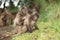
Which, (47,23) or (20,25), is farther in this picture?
(47,23)

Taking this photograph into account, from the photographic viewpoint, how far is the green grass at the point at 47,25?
33.2 feet

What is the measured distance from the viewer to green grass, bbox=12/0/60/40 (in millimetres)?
10127

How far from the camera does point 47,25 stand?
11.8 meters

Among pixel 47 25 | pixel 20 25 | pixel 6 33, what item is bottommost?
pixel 6 33

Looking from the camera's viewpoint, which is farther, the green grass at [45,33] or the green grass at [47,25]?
the green grass at [47,25]

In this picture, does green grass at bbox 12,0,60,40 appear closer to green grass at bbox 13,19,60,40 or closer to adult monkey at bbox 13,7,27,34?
green grass at bbox 13,19,60,40

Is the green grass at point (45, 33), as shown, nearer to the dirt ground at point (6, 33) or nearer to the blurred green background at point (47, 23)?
the blurred green background at point (47, 23)

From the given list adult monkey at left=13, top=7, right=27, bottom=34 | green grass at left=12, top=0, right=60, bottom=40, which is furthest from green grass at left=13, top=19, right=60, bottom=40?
adult monkey at left=13, top=7, right=27, bottom=34

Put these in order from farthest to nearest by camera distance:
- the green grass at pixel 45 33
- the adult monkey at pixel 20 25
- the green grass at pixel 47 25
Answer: the adult monkey at pixel 20 25, the green grass at pixel 47 25, the green grass at pixel 45 33

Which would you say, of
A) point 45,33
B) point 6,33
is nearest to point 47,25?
point 45,33

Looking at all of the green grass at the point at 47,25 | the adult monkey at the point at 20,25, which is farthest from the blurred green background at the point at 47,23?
the adult monkey at the point at 20,25

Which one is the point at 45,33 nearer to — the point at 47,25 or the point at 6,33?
the point at 47,25

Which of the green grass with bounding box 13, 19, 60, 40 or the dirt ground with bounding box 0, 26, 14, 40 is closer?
the green grass with bounding box 13, 19, 60, 40

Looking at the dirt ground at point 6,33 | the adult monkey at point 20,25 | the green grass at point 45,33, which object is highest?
the adult monkey at point 20,25
